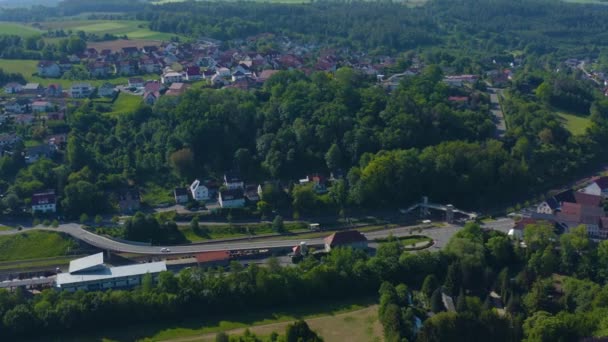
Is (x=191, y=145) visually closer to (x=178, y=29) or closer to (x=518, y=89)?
(x=518, y=89)

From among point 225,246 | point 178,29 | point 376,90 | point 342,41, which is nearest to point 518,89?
point 376,90

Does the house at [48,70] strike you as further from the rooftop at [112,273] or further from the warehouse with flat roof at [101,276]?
the rooftop at [112,273]

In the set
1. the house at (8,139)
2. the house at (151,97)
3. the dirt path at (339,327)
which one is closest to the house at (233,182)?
the house at (151,97)

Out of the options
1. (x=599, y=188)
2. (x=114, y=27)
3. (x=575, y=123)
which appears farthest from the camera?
(x=114, y=27)

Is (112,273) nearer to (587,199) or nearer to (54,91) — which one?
(587,199)

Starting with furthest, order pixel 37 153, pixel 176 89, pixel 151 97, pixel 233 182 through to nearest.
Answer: pixel 176 89, pixel 151 97, pixel 37 153, pixel 233 182

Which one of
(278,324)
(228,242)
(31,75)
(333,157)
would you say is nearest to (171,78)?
(31,75)

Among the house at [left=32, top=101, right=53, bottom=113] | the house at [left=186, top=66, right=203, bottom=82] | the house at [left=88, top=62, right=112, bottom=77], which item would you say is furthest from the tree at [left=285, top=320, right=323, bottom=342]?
the house at [left=88, top=62, right=112, bottom=77]
